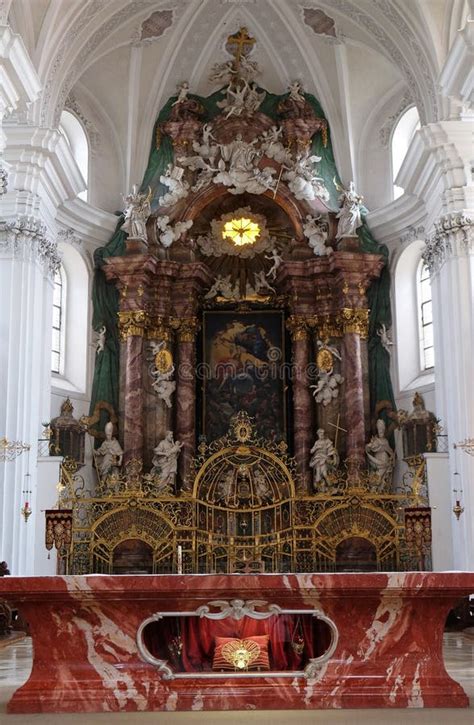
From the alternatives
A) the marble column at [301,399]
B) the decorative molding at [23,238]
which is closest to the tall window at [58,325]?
the decorative molding at [23,238]

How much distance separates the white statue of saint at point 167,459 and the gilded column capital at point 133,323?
8.04 ft

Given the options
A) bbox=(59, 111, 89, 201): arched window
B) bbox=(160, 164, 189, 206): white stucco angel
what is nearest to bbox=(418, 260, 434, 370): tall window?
bbox=(160, 164, 189, 206): white stucco angel

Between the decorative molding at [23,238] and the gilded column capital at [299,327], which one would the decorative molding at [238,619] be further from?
the gilded column capital at [299,327]

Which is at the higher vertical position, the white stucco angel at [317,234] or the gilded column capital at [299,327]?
the white stucco angel at [317,234]

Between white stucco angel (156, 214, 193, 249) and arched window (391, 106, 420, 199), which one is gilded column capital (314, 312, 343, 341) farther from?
white stucco angel (156, 214, 193, 249)

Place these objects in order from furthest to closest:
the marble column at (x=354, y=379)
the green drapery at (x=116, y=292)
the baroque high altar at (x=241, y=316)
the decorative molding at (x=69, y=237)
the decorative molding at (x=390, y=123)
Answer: the decorative molding at (x=390, y=123) → the green drapery at (x=116, y=292) → the decorative molding at (x=69, y=237) → the baroque high altar at (x=241, y=316) → the marble column at (x=354, y=379)

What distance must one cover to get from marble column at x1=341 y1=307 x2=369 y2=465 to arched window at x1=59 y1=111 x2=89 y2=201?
276 inches

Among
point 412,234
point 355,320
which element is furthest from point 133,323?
point 412,234

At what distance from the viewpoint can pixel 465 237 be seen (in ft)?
59.3

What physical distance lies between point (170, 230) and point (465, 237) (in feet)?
23.0

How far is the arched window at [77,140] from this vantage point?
22859 millimetres

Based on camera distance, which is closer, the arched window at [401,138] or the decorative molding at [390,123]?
the decorative molding at [390,123]

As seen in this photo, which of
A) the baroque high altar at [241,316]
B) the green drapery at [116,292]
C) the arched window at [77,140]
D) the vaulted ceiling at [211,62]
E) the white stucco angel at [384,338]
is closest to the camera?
the baroque high altar at [241,316]

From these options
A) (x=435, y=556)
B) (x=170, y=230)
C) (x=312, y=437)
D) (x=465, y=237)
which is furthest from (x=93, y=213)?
(x=435, y=556)
